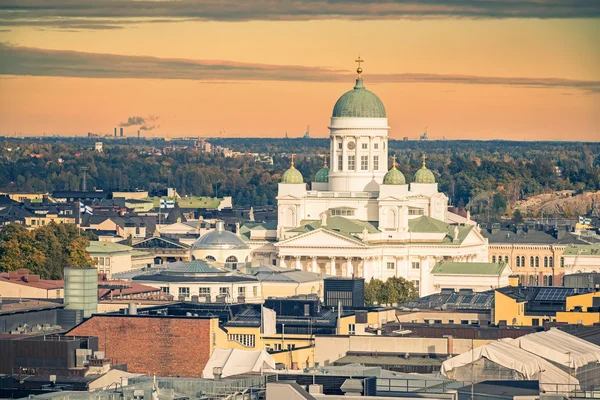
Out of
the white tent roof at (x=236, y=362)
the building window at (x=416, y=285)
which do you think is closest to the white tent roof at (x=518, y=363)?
the white tent roof at (x=236, y=362)

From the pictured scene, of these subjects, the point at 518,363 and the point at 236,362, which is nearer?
the point at 518,363

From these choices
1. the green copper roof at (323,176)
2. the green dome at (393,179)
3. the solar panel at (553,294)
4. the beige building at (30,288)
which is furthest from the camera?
the green copper roof at (323,176)

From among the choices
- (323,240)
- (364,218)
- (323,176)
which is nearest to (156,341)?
(323,240)

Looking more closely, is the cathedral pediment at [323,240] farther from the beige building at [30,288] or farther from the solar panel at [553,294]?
the solar panel at [553,294]

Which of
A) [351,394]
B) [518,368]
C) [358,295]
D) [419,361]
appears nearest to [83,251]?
[358,295]

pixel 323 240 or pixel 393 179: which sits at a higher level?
pixel 393 179

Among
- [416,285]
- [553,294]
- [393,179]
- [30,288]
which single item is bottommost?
[553,294]

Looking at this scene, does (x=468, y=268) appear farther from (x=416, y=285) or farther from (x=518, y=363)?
(x=518, y=363)
